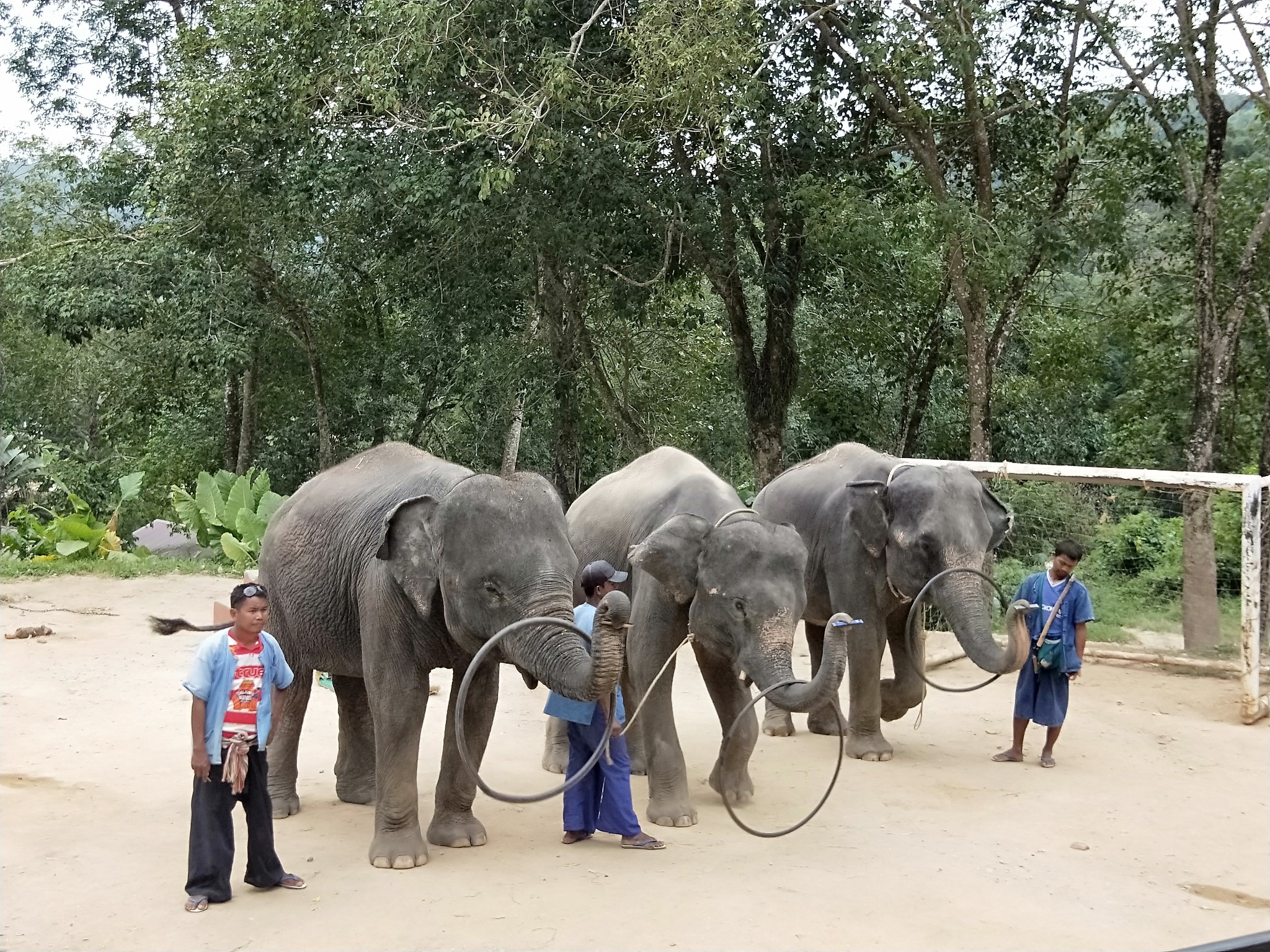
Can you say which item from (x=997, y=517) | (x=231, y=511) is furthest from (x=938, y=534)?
(x=231, y=511)

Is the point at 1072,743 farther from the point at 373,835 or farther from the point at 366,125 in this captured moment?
the point at 366,125

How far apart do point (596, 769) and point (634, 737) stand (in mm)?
1382

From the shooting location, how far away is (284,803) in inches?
281

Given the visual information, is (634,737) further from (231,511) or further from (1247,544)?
(231,511)

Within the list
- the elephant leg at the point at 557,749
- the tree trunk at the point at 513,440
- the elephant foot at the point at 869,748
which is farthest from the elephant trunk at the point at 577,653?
the tree trunk at the point at 513,440

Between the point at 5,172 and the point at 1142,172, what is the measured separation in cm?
2601

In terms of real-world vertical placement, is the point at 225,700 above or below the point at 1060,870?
above

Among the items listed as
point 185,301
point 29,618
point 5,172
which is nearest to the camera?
point 29,618

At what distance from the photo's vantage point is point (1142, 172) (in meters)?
14.8

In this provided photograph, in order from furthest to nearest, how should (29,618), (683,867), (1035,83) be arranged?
(1035,83), (29,618), (683,867)

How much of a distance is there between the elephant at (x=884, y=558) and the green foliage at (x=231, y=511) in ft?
31.8

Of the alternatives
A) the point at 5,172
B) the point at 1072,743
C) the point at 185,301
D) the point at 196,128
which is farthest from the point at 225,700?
the point at 5,172

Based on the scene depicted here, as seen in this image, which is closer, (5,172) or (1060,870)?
(1060,870)

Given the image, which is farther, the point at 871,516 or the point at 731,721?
the point at 871,516
